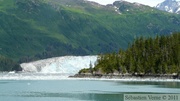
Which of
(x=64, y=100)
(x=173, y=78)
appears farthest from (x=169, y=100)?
(x=173, y=78)

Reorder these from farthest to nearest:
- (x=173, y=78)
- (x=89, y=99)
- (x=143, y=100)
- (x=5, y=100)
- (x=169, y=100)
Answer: (x=173, y=78) → (x=89, y=99) → (x=5, y=100) → (x=169, y=100) → (x=143, y=100)

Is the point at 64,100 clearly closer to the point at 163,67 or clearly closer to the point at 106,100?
the point at 106,100

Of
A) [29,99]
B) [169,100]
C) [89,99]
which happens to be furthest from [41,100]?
[169,100]

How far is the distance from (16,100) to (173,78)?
104791 millimetres

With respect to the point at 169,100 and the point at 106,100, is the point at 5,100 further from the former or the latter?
the point at 169,100

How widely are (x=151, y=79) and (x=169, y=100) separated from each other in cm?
11213

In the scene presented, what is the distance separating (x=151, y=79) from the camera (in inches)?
7712

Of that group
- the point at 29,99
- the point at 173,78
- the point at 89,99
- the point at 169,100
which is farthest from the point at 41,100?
the point at 173,78

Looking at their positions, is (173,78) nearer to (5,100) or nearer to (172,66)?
(172,66)

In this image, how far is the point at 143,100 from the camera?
76.5 metres

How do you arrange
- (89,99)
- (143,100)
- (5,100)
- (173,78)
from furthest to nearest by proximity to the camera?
(173,78) < (89,99) < (5,100) < (143,100)

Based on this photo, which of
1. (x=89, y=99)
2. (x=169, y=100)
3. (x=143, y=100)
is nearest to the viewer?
(x=143, y=100)

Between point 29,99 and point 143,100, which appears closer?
point 143,100

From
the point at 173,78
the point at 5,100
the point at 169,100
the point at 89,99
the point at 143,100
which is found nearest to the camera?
the point at 143,100
